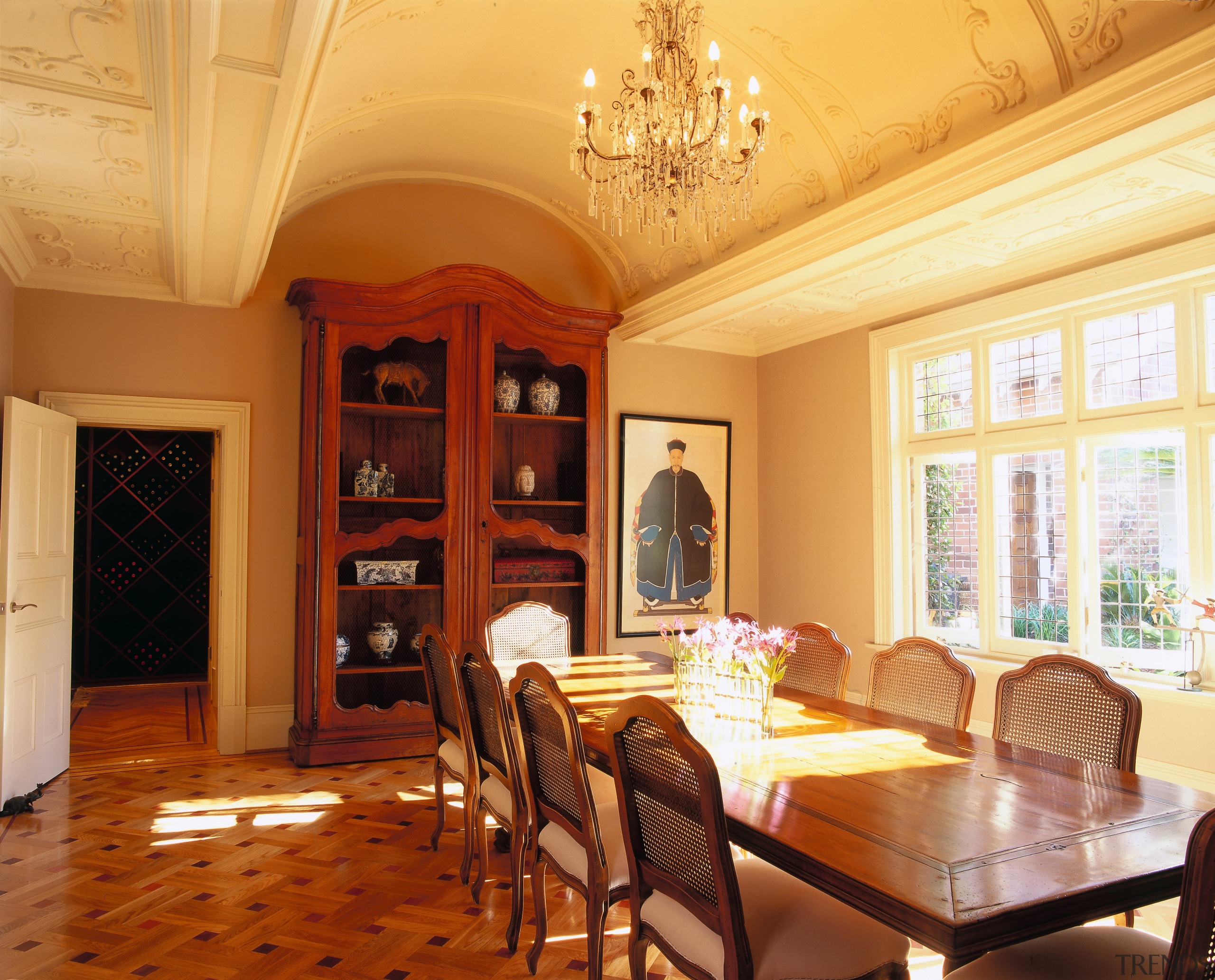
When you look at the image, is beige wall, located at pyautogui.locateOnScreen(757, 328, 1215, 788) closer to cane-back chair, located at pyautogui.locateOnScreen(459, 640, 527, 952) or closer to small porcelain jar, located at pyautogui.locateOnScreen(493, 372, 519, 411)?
small porcelain jar, located at pyautogui.locateOnScreen(493, 372, 519, 411)

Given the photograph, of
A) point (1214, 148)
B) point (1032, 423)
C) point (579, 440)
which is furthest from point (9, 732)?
point (1214, 148)

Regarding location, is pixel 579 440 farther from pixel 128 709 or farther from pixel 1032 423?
pixel 128 709

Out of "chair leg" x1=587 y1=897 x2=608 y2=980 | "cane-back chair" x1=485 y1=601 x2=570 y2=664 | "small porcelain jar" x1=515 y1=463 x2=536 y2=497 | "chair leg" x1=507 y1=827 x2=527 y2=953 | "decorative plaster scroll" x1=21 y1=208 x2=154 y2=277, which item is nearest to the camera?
"chair leg" x1=587 y1=897 x2=608 y2=980

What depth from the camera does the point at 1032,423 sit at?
4.32m

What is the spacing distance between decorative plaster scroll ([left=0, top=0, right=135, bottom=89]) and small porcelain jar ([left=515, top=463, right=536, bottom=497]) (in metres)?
2.94

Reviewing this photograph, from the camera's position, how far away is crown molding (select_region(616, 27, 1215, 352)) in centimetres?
247

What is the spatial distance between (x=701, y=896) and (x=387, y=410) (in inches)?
139

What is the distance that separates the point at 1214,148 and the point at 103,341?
5.07m

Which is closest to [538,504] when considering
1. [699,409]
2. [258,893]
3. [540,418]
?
[540,418]

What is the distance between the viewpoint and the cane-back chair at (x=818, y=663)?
3127 mm

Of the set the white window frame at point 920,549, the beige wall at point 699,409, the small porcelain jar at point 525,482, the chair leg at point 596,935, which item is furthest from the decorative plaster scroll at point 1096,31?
the small porcelain jar at point 525,482

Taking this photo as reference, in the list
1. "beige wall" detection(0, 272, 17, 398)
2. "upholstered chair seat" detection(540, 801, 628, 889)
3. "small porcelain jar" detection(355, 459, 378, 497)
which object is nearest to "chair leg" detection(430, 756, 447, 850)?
"upholstered chair seat" detection(540, 801, 628, 889)

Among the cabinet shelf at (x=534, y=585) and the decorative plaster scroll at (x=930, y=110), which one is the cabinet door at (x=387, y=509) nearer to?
the cabinet shelf at (x=534, y=585)

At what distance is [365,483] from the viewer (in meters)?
4.61
